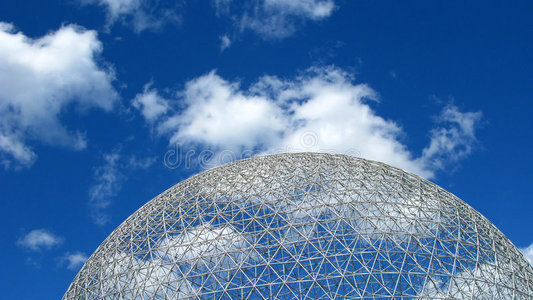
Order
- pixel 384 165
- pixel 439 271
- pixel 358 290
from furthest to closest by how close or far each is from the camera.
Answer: pixel 384 165, pixel 439 271, pixel 358 290

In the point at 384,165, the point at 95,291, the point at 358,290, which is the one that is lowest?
the point at 358,290

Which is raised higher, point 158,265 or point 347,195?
point 347,195

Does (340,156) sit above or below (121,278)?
above

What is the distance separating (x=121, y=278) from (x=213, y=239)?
6.13 m

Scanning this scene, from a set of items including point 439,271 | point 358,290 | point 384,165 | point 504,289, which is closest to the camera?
point 358,290

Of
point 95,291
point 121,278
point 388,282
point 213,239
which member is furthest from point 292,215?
point 95,291

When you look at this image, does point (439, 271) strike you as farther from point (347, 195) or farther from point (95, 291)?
point (95, 291)

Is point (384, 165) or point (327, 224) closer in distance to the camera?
point (327, 224)

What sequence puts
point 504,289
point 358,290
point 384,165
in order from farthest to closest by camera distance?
point 384,165 → point 504,289 → point 358,290

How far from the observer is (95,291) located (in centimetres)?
2748

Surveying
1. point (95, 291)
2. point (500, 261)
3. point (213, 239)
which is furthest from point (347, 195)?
point (95, 291)

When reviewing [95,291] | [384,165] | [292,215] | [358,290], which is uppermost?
[384,165]

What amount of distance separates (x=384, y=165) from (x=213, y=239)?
530 inches

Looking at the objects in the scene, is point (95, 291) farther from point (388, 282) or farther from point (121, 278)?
point (388, 282)
